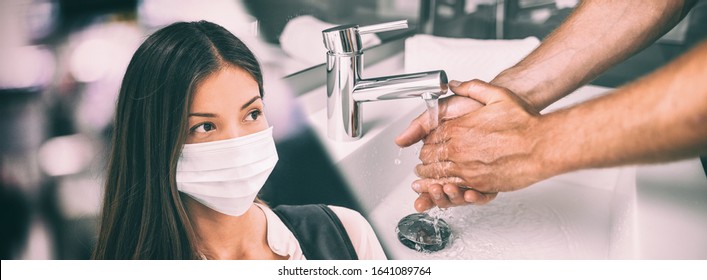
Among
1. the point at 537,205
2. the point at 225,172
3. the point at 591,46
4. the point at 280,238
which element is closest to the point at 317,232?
the point at 280,238

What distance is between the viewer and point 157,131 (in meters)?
0.62

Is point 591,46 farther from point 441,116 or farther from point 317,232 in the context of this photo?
point 317,232

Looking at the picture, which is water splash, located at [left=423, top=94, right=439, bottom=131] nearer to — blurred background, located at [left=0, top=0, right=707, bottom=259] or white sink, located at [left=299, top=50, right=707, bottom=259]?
white sink, located at [left=299, top=50, right=707, bottom=259]

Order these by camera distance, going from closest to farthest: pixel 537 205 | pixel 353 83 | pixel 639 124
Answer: pixel 639 124, pixel 353 83, pixel 537 205

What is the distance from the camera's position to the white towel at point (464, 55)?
0.87 meters

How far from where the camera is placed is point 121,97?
25.0 inches

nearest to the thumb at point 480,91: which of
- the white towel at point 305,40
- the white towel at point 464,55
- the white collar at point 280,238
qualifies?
the white towel at point 464,55

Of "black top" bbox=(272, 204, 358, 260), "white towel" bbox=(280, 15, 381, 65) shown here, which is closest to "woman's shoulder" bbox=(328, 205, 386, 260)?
"black top" bbox=(272, 204, 358, 260)

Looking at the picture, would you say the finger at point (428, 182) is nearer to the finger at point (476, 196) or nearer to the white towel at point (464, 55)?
the finger at point (476, 196)

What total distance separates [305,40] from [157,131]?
27 centimetres

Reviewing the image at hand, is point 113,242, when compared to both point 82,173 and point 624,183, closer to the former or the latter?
point 82,173

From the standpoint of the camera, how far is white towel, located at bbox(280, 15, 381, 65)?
0.76 m

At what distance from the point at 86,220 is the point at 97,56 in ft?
0.69

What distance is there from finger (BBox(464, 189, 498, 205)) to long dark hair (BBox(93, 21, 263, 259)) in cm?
35
